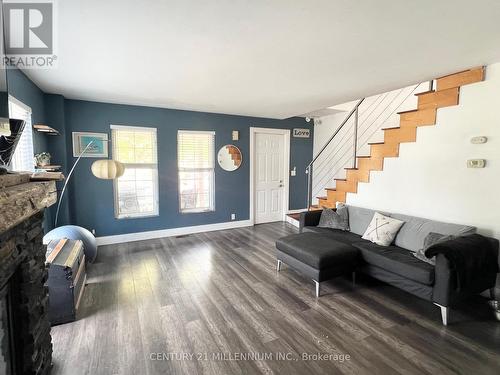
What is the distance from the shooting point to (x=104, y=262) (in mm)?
3525

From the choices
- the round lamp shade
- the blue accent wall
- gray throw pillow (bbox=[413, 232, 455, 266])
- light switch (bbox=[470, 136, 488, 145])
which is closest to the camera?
gray throw pillow (bbox=[413, 232, 455, 266])

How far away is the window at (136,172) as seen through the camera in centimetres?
423

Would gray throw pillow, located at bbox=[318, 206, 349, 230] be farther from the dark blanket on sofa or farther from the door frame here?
the door frame

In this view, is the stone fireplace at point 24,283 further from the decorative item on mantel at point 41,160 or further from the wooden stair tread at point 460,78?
the wooden stair tread at point 460,78

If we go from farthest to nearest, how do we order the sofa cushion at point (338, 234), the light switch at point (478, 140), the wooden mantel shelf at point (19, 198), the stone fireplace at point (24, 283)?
the sofa cushion at point (338, 234), the light switch at point (478, 140), the stone fireplace at point (24, 283), the wooden mantel shelf at point (19, 198)

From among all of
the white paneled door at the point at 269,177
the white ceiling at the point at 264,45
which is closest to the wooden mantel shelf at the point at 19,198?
the white ceiling at the point at 264,45

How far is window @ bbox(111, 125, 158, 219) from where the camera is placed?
166 inches

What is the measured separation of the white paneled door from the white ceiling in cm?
218

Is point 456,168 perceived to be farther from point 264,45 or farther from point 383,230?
point 264,45

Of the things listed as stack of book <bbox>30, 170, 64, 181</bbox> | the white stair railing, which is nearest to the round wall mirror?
the white stair railing

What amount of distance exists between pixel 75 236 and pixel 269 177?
150 inches

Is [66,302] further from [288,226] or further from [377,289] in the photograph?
[288,226]

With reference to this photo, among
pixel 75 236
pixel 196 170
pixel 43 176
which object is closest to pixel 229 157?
pixel 196 170

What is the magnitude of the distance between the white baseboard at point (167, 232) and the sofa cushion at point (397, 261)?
284 cm
